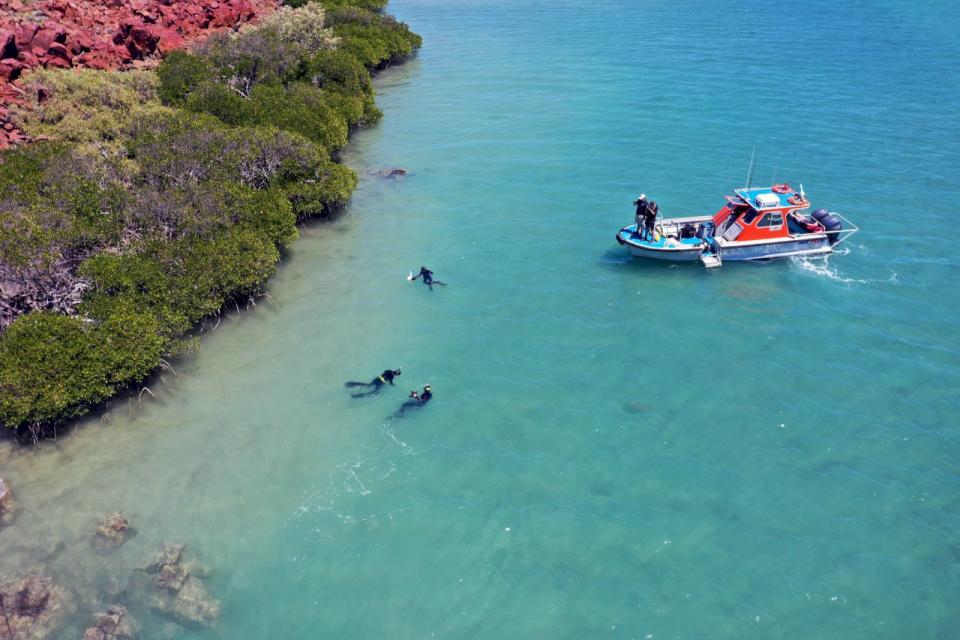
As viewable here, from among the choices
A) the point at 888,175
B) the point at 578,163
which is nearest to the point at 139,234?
the point at 578,163

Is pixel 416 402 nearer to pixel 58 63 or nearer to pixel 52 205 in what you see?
pixel 52 205

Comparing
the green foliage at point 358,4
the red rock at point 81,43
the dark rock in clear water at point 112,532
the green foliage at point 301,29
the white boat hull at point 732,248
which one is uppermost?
the green foliage at point 358,4

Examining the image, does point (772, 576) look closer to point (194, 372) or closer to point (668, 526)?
point (668, 526)

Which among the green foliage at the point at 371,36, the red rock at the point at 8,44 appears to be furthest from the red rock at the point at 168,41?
the green foliage at the point at 371,36

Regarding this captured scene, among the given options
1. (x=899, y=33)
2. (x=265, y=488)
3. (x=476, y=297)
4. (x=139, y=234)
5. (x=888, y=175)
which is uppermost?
(x=899, y=33)

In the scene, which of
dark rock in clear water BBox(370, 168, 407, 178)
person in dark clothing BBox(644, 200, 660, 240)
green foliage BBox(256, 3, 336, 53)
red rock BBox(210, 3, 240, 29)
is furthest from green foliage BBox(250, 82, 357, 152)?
red rock BBox(210, 3, 240, 29)

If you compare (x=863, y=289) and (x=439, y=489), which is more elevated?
(x=863, y=289)

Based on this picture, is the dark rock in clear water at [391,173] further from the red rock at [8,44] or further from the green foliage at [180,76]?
the red rock at [8,44]

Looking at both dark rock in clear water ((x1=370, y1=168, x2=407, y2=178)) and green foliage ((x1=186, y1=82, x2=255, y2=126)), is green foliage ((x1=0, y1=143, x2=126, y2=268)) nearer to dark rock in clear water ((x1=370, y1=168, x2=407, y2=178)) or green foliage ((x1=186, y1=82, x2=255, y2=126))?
green foliage ((x1=186, y1=82, x2=255, y2=126))
